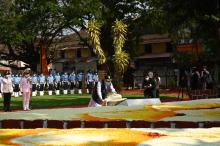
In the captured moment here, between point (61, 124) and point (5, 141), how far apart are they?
295 cm

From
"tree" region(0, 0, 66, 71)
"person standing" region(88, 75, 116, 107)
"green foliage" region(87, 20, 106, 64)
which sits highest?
"tree" region(0, 0, 66, 71)

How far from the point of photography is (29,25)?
4334cm

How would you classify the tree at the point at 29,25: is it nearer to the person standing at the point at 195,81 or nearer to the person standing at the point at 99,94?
the person standing at the point at 195,81

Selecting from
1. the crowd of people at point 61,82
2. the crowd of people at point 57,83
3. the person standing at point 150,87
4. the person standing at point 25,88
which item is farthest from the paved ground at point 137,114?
the crowd of people at point 61,82

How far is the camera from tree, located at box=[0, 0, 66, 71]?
41.1 meters

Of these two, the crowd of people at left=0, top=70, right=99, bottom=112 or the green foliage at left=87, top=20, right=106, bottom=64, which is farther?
the crowd of people at left=0, top=70, right=99, bottom=112

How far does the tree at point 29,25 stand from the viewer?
1619 inches

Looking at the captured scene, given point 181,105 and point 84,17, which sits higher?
point 84,17

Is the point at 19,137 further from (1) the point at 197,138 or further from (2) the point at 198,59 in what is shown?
(2) the point at 198,59

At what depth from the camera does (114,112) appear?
39.0 ft

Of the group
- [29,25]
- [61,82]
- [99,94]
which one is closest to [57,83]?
[61,82]

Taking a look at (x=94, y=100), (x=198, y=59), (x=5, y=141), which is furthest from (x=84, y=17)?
(x=5, y=141)

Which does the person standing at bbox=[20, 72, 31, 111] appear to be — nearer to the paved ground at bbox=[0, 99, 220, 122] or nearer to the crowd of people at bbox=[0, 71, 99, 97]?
the paved ground at bbox=[0, 99, 220, 122]

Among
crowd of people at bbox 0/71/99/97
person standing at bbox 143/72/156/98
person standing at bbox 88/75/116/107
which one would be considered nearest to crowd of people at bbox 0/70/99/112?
crowd of people at bbox 0/71/99/97
